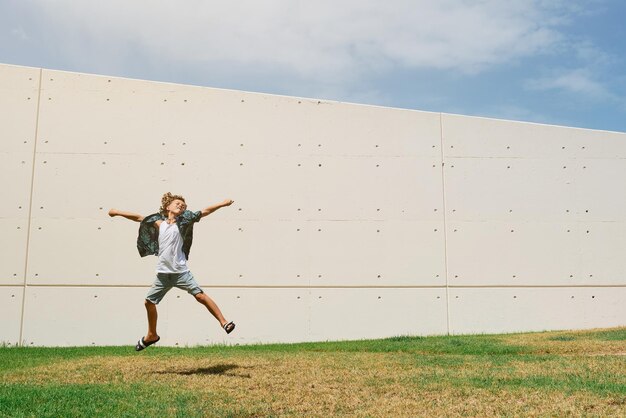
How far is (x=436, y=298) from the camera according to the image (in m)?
11.6

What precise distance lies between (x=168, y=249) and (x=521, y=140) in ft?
26.3

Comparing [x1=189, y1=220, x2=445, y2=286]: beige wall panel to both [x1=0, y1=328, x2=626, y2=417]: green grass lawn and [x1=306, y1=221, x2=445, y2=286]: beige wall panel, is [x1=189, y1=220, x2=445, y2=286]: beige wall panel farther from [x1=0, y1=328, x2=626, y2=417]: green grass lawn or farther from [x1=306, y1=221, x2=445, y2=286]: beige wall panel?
[x1=0, y1=328, x2=626, y2=417]: green grass lawn

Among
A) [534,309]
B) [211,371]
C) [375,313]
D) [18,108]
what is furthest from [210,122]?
[534,309]

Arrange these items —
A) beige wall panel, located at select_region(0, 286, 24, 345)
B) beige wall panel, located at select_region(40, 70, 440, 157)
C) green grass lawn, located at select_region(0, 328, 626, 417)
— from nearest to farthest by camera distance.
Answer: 1. green grass lawn, located at select_region(0, 328, 626, 417)
2. beige wall panel, located at select_region(0, 286, 24, 345)
3. beige wall panel, located at select_region(40, 70, 440, 157)

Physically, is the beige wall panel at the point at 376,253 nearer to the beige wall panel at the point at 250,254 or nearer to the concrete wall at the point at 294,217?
the concrete wall at the point at 294,217

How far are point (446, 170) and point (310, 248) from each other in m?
2.93

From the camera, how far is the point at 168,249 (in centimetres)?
674

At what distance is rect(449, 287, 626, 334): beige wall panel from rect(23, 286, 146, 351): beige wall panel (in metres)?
5.58

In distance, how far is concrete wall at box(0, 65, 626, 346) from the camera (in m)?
11.1

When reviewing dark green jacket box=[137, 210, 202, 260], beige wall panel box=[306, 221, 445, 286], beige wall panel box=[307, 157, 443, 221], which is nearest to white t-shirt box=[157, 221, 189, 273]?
dark green jacket box=[137, 210, 202, 260]

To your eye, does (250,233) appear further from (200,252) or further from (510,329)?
(510,329)

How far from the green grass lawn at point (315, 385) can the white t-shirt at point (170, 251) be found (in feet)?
3.46

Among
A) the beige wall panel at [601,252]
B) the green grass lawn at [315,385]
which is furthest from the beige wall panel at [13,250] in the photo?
the beige wall panel at [601,252]

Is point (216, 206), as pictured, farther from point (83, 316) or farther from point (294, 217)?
point (83, 316)
